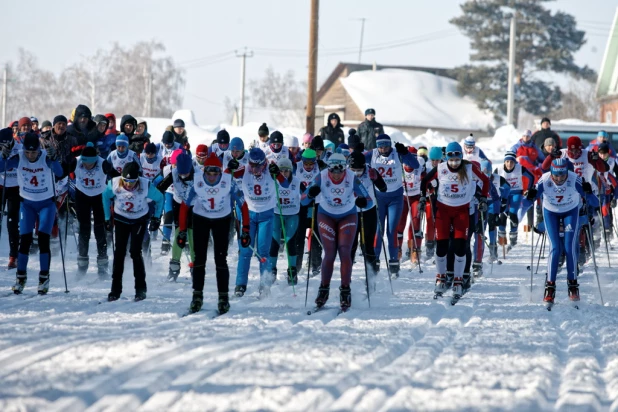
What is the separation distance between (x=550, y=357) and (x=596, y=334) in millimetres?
1558

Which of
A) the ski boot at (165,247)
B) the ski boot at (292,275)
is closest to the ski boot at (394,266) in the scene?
the ski boot at (292,275)

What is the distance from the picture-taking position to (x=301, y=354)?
24.9 feet

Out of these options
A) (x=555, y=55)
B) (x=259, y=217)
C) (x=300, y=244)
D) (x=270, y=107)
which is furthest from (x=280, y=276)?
(x=270, y=107)

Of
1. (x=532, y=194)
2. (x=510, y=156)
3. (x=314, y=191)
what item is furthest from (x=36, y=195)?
(x=510, y=156)

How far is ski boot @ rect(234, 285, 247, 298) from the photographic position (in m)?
11.4

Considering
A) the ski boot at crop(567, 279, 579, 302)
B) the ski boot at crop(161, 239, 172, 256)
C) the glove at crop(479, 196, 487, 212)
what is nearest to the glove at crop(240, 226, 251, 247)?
the glove at crop(479, 196, 487, 212)

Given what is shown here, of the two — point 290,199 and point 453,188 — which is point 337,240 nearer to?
point 453,188

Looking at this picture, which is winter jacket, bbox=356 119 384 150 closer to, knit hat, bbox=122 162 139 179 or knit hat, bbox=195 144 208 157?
knit hat, bbox=195 144 208 157

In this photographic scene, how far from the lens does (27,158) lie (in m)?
11.5

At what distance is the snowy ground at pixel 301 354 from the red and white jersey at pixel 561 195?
3.74ft

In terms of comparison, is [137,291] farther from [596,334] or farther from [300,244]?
[596,334]

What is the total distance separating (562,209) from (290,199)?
138 inches

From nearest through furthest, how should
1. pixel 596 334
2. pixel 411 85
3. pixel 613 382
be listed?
pixel 613 382, pixel 596 334, pixel 411 85

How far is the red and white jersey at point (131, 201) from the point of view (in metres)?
11.0
